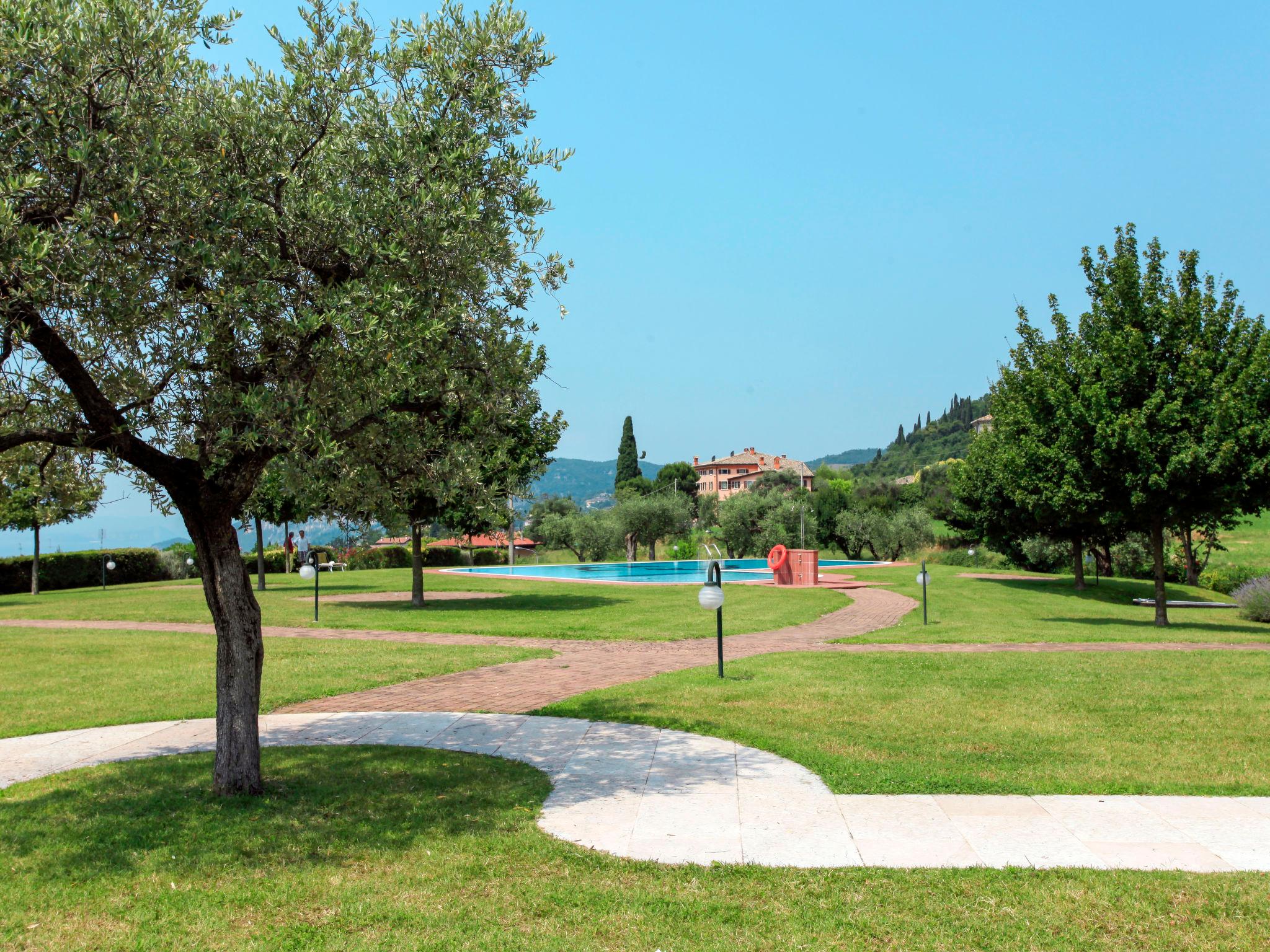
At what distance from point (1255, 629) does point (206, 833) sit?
2186 centimetres

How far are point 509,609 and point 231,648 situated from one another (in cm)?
1703

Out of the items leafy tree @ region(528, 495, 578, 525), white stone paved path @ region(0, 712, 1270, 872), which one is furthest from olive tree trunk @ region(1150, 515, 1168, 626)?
leafy tree @ region(528, 495, 578, 525)

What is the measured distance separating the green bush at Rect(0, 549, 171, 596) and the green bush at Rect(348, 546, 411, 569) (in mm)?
9566

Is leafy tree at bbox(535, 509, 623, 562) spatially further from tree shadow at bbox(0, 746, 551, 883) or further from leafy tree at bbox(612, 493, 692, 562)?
tree shadow at bbox(0, 746, 551, 883)

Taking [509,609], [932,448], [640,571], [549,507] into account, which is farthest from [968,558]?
[932,448]

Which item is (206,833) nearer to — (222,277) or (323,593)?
(222,277)

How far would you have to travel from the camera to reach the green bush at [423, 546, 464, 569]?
49938 millimetres

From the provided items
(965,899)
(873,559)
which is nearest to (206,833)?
(965,899)

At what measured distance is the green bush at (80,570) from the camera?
109 feet

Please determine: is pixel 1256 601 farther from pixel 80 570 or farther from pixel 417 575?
pixel 80 570

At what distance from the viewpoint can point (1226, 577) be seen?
135 ft

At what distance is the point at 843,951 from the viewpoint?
4.04 m

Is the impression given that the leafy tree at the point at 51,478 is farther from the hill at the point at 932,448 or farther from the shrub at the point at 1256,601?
the hill at the point at 932,448

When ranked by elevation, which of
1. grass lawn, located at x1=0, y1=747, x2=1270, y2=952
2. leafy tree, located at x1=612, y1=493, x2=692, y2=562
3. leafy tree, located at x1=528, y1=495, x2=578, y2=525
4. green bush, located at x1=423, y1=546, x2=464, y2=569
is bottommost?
grass lawn, located at x1=0, y1=747, x2=1270, y2=952
